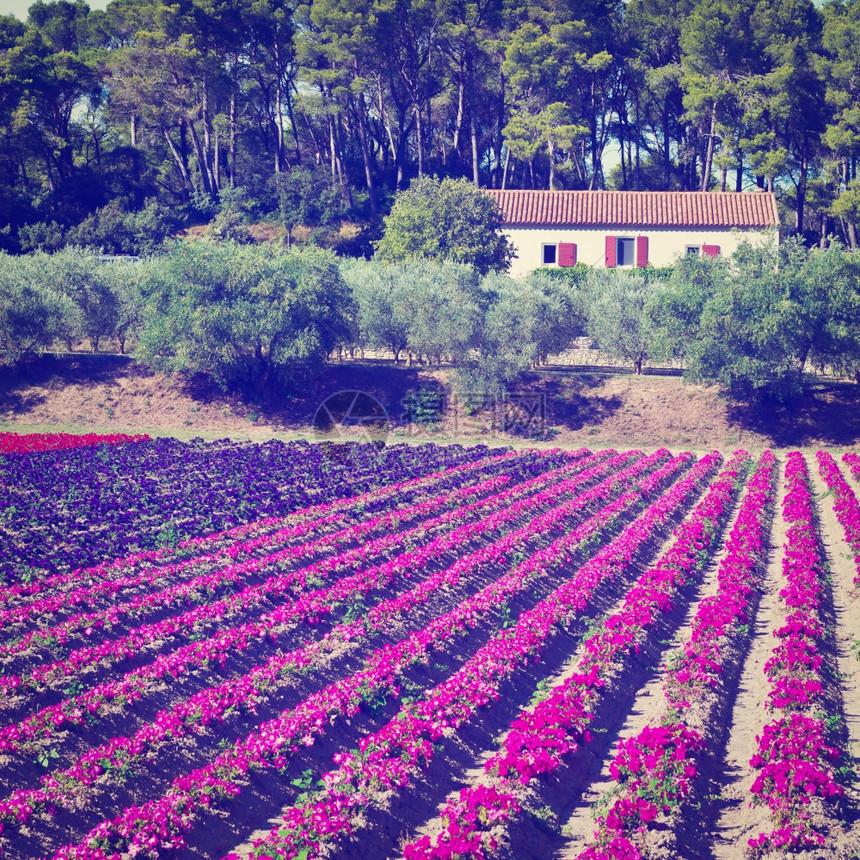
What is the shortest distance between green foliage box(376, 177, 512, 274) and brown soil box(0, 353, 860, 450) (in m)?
13.4

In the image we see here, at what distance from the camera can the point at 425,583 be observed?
1589 centimetres

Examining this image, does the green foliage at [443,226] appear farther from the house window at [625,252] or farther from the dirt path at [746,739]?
the dirt path at [746,739]

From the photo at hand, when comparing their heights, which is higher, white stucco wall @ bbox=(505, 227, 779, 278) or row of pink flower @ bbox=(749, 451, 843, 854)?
white stucco wall @ bbox=(505, 227, 779, 278)

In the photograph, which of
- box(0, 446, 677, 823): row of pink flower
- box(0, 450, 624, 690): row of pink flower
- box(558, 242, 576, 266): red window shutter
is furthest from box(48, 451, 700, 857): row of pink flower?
box(558, 242, 576, 266): red window shutter

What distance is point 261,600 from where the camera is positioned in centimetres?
1487

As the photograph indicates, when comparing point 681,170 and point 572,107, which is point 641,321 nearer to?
point 572,107

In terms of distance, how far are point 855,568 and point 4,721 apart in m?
14.6

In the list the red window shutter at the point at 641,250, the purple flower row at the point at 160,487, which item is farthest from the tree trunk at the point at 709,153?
the purple flower row at the point at 160,487

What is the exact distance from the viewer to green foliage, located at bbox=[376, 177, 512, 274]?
53.7 metres

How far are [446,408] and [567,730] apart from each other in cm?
2925

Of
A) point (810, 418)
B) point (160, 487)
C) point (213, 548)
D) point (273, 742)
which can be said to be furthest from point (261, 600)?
point (810, 418)

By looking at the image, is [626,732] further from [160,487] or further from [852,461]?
[852,461]

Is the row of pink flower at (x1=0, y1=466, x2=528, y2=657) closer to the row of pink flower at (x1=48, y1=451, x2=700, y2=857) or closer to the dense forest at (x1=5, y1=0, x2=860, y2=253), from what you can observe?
the row of pink flower at (x1=48, y1=451, x2=700, y2=857)

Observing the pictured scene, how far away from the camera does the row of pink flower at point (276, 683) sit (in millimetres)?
9156
